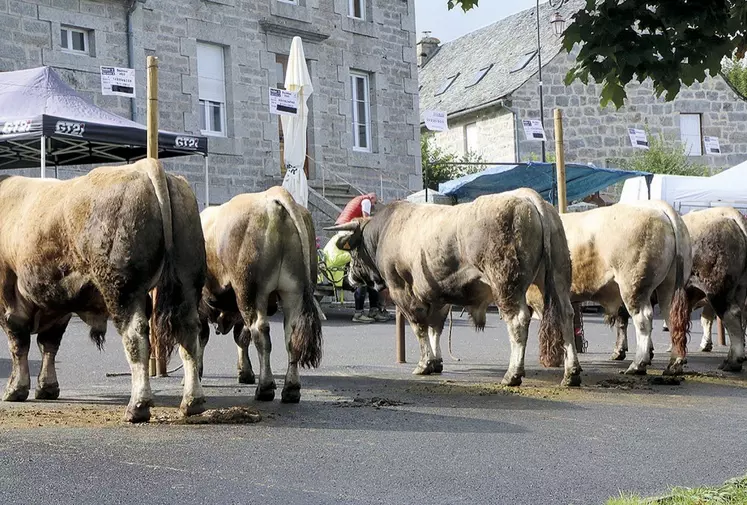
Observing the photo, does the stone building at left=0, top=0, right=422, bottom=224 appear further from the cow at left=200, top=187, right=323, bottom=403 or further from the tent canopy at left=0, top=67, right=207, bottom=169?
the cow at left=200, top=187, right=323, bottom=403

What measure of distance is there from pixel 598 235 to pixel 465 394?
109 inches

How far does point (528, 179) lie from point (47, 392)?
16.3 m

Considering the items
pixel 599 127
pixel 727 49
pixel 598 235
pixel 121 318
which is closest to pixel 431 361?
pixel 598 235

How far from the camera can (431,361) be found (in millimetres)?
10297

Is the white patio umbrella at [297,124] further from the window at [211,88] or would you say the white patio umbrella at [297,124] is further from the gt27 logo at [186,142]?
the gt27 logo at [186,142]

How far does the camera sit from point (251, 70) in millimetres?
23203

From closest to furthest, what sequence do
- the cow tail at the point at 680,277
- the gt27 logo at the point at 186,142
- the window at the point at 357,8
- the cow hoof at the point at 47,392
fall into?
the cow hoof at the point at 47,392
the cow tail at the point at 680,277
the gt27 logo at the point at 186,142
the window at the point at 357,8

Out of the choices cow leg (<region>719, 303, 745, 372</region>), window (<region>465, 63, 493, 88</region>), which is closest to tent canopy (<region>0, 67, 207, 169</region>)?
cow leg (<region>719, 303, 745, 372</region>)

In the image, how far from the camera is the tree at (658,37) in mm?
5008

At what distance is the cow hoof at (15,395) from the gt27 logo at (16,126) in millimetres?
6707

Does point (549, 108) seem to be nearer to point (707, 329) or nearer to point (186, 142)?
point (186, 142)

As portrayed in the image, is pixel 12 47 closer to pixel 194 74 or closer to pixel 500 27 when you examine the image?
pixel 194 74

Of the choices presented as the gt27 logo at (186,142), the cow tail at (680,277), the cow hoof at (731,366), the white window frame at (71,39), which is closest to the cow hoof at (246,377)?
the cow tail at (680,277)

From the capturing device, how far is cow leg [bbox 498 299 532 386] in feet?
29.5
